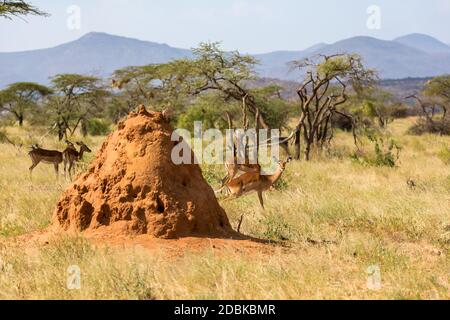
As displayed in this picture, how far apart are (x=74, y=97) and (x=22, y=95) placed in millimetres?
7396

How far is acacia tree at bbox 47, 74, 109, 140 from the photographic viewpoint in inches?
1251

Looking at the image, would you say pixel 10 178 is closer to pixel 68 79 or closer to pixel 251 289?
pixel 251 289

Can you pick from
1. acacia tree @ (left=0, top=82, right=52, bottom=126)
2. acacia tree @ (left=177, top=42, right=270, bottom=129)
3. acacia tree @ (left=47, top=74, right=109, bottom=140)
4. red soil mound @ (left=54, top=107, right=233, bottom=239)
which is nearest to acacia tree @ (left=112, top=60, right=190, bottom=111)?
acacia tree @ (left=47, top=74, right=109, bottom=140)

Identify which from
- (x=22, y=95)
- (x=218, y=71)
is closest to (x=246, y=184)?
(x=218, y=71)

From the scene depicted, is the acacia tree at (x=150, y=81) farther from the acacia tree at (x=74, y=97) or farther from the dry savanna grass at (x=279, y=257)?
the dry savanna grass at (x=279, y=257)

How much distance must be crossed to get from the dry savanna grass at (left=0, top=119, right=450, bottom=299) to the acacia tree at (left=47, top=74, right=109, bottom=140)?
21.5 m

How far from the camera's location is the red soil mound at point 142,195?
636cm

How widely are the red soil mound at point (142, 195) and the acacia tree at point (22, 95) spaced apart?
1248 inches

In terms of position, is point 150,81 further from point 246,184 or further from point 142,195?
point 142,195

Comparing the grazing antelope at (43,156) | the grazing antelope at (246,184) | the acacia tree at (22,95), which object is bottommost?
the grazing antelope at (43,156)

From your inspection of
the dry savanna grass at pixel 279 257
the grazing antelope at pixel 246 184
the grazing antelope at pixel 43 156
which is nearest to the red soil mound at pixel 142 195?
the dry savanna grass at pixel 279 257

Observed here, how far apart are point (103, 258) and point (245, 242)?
171cm

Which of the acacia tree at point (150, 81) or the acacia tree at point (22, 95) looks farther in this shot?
the acacia tree at point (22, 95)

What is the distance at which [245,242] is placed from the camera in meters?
6.43
